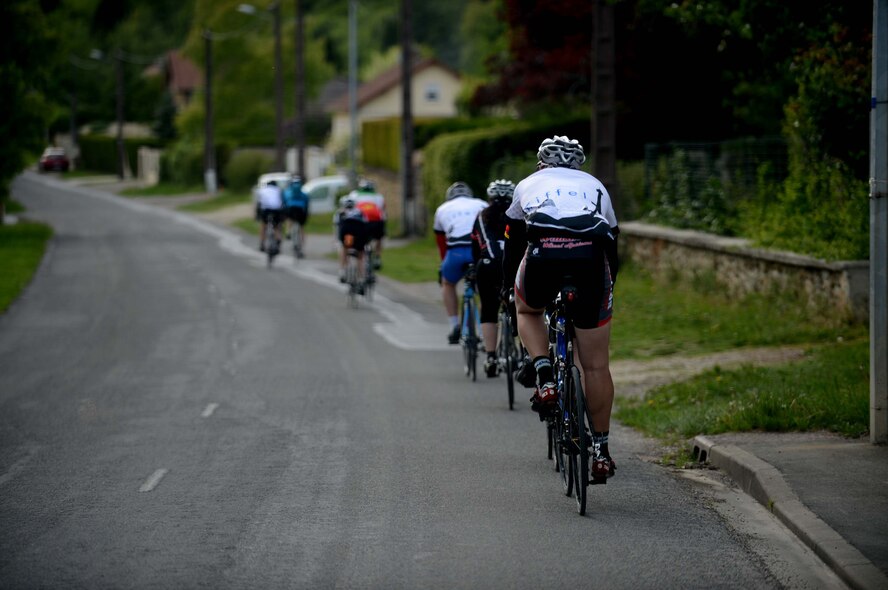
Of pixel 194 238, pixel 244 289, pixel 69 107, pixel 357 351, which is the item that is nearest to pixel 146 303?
pixel 244 289

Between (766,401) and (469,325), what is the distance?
3.81 metres

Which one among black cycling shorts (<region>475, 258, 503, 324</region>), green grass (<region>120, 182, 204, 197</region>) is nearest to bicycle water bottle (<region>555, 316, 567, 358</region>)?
black cycling shorts (<region>475, 258, 503, 324</region>)

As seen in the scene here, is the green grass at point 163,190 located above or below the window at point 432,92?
below

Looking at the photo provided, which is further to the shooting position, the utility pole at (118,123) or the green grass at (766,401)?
the utility pole at (118,123)

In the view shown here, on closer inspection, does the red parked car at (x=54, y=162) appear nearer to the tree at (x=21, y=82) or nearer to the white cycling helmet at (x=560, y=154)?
the tree at (x=21, y=82)

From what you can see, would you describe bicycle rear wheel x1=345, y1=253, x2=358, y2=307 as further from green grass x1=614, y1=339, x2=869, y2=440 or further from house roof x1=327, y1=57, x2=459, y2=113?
house roof x1=327, y1=57, x2=459, y2=113

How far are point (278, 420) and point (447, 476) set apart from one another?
2.86 meters

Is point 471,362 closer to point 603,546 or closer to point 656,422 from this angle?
point 656,422

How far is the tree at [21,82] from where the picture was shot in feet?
131

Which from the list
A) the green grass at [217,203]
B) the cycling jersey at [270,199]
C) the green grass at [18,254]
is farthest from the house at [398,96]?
the cycling jersey at [270,199]

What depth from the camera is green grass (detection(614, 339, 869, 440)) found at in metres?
10.4

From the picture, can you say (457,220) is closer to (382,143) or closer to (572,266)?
(572,266)

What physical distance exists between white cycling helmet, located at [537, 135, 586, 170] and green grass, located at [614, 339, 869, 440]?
2.89 m

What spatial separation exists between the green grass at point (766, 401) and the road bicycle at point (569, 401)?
2.45 metres
